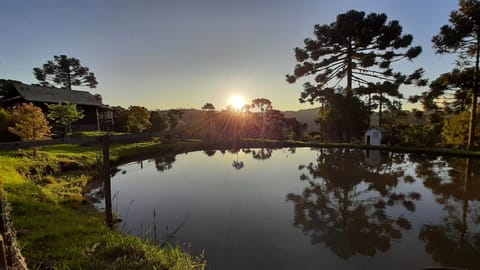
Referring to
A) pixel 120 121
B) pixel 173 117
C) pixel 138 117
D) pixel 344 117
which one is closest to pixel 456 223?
pixel 344 117

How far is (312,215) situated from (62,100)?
21.7 meters

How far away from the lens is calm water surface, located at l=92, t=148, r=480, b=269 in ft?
12.0

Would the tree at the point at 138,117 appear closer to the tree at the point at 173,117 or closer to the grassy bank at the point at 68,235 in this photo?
the tree at the point at 173,117

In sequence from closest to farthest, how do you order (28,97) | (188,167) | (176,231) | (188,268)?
(188,268) < (176,231) < (188,167) < (28,97)

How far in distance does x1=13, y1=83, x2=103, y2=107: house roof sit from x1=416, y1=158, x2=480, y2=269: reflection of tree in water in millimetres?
23067

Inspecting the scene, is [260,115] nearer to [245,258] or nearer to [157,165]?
[157,165]

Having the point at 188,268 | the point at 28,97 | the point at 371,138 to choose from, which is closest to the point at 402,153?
Result: the point at 371,138

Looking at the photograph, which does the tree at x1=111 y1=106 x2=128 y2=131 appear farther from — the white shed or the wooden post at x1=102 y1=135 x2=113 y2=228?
the white shed

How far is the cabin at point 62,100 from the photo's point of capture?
1744 cm

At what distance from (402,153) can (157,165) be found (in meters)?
15.2

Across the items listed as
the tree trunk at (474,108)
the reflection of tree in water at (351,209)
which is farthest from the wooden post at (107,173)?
the tree trunk at (474,108)

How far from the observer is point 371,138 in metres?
17.8

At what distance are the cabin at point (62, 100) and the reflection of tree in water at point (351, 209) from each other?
18510mm

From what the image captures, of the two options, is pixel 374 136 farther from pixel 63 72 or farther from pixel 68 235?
pixel 63 72
